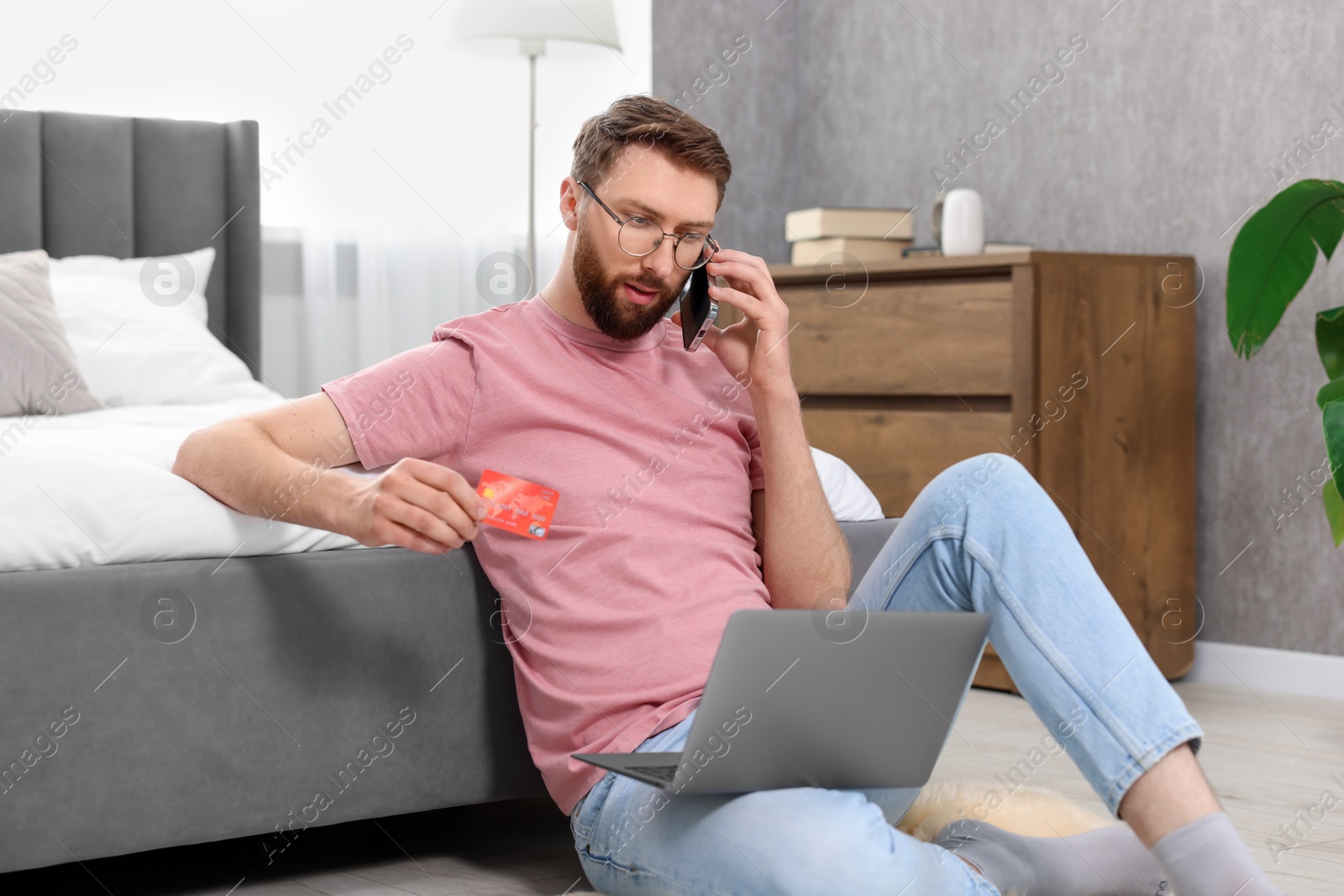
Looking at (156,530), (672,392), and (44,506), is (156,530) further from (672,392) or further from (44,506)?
(672,392)

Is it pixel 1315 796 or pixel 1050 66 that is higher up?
pixel 1050 66

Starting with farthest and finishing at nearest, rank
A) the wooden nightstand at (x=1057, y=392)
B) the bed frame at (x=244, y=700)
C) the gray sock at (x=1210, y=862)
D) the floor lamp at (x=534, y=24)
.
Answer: the floor lamp at (x=534, y=24), the wooden nightstand at (x=1057, y=392), the bed frame at (x=244, y=700), the gray sock at (x=1210, y=862)

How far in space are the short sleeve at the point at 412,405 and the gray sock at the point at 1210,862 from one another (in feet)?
2.57

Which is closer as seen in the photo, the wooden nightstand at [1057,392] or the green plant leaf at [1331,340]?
the green plant leaf at [1331,340]

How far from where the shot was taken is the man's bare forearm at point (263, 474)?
136 centimetres

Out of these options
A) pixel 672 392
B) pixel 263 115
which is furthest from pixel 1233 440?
pixel 263 115

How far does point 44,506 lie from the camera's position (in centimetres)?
143

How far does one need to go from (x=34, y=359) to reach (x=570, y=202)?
120cm

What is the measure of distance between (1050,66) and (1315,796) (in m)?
1.86

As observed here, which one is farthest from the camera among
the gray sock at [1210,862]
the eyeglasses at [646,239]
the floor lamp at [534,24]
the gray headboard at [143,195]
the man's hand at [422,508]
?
the floor lamp at [534,24]

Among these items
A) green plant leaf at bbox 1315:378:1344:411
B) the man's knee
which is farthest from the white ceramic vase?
the man's knee

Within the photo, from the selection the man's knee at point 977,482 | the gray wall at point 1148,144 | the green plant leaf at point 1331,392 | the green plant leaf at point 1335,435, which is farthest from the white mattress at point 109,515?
the gray wall at point 1148,144

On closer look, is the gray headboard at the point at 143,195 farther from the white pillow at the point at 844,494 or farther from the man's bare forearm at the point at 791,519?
the man's bare forearm at the point at 791,519

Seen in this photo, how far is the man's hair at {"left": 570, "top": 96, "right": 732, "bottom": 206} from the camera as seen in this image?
4.96 ft
